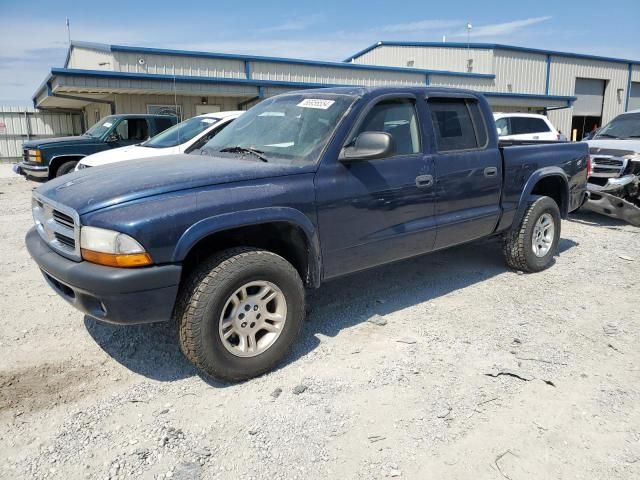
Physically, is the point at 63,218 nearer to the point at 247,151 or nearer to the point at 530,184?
the point at 247,151

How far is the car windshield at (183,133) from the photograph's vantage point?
845 centimetres

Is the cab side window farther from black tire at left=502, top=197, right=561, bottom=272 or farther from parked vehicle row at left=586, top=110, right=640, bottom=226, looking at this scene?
parked vehicle row at left=586, top=110, right=640, bottom=226

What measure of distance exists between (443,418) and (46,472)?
212cm

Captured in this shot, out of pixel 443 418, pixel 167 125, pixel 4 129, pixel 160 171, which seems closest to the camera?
pixel 443 418

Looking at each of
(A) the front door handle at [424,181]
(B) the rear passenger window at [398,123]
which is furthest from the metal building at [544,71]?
(A) the front door handle at [424,181]

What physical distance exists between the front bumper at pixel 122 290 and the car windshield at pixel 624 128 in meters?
9.31

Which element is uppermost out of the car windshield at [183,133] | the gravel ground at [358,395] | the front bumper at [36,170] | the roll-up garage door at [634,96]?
the roll-up garage door at [634,96]

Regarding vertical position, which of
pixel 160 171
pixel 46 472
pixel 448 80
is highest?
pixel 448 80

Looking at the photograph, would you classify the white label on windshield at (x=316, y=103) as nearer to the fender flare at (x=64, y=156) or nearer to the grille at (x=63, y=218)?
Result: the grille at (x=63, y=218)

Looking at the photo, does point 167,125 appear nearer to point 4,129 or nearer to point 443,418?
point 443,418

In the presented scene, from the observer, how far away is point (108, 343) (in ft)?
12.8

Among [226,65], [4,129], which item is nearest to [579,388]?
[226,65]

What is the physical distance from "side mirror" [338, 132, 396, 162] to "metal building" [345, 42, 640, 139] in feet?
74.3

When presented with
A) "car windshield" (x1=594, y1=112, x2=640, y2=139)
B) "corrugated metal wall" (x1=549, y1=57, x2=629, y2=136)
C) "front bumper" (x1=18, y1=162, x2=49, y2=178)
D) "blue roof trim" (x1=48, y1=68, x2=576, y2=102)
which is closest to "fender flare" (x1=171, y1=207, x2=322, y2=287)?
"car windshield" (x1=594, y1=112, x2=640, y2=139)
